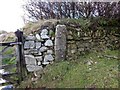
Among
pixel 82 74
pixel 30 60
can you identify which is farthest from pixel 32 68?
pixel 82 74

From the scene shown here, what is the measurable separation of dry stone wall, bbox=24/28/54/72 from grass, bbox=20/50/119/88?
21 cm

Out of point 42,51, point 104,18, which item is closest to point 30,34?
point 42,51

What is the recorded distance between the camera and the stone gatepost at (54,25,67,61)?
5.64 m

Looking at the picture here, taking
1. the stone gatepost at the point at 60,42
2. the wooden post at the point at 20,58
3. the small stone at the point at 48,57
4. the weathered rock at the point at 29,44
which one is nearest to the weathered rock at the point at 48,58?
the small stone at the point at 48,57

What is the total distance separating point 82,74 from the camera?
5.18 metres

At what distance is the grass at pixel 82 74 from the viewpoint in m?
4.94

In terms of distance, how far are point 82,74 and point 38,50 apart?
118cm

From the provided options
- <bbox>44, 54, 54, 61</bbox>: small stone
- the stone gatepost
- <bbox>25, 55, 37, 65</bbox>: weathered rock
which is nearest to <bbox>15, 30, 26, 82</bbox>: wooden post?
<bbox>25, 55, 37, 65</bbox>: weathered rock

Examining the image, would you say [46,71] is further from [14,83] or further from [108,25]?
[108,25]

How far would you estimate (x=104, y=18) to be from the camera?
610cm

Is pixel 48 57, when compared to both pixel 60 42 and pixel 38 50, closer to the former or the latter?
pixel 38 50

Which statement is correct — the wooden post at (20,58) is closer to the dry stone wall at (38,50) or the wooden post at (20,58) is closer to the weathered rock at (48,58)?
the dry stone wall at (38,50)

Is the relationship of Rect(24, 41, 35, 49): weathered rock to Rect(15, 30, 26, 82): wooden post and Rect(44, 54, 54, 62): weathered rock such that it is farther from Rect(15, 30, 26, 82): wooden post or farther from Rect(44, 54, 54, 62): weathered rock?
Rect(44, 54, 54, 62): weathered rock

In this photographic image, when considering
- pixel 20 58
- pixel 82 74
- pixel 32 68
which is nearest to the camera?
pixel 82 74
